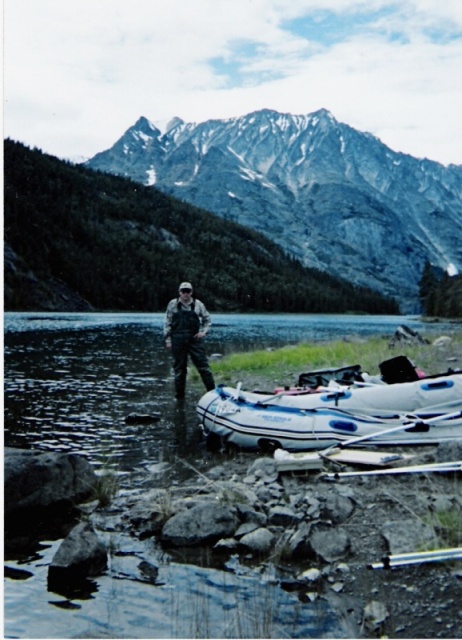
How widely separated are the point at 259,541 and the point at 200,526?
0.64 m

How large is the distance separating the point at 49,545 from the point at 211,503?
167 cm

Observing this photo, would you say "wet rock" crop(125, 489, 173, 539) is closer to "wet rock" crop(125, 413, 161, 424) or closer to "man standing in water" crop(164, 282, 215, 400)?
"wet rock" crop(125, 413, 161, 424)

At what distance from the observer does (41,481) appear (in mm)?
6934

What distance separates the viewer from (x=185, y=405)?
1420 centimetres

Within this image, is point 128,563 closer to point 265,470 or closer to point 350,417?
point 265,470

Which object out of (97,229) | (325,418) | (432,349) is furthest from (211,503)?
(97,229)

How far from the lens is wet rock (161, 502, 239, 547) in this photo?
6.07m

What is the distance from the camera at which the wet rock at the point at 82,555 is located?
5473mm

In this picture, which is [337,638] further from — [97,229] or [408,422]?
[97,229]

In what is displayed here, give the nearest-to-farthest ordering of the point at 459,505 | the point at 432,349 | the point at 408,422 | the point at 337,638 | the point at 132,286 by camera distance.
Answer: the point at 337,638 < the point at 459,505 < the point at 408,422 < the point at 432,349 < the point at 132,286

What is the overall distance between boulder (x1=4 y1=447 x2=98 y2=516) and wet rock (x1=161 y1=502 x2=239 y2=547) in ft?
5.02

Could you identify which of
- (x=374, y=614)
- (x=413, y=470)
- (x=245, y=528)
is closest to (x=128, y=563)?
(x=245, y=528)

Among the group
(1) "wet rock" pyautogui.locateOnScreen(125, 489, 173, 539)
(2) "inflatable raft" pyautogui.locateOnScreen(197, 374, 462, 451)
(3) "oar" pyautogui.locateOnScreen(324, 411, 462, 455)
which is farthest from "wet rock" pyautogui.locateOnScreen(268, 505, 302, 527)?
(2) "inflatable raft" pyautogui.locateOnScreen(197, 374, 462, 451)

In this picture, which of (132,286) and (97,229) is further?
(97,229)
